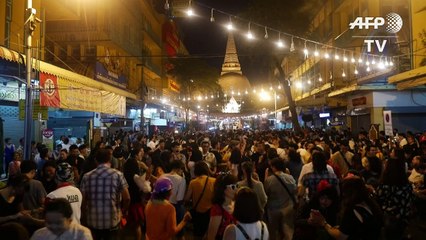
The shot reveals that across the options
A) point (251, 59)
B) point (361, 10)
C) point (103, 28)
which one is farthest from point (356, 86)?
Result: point (103, 28)

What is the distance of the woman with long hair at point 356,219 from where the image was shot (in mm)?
4043

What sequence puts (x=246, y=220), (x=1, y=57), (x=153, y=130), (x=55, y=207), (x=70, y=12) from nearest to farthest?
(x=55, y=207)
(x=246, y=220)
(x=1, y=57)
(x=70, y=12)
(x=153, y=130)

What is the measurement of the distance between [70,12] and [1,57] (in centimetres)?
946

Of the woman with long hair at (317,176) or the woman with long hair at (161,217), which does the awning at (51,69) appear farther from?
the woman with long hair at (317,176)

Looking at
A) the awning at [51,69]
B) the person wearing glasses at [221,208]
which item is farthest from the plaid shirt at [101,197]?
the awning at [51,69]

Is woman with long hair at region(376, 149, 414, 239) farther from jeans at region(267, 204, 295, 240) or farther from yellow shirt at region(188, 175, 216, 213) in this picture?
yellow shirt at region(188, 175, 216, 213)

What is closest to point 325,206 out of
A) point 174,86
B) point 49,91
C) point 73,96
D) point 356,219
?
point 356,219

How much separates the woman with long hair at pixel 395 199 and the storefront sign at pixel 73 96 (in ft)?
30.2

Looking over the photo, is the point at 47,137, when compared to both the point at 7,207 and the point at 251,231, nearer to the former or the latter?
the point at 7,207

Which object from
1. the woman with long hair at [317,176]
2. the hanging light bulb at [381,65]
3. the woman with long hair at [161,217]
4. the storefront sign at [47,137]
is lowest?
the woman with long hair at [161,217]

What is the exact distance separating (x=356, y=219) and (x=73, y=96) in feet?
37.2

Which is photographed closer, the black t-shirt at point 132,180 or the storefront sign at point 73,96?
the black t-shirt at point 132,180

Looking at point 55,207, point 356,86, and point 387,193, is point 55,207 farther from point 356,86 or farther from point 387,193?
point 356,86

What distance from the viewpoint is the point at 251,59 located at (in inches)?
1188
